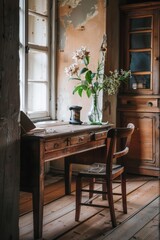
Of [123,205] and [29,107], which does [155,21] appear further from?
[123,205]

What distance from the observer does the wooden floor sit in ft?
10.6

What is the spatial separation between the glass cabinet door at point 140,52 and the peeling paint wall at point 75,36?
1.99 ft

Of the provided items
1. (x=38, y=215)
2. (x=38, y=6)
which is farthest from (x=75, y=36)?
(x=38, y=215)

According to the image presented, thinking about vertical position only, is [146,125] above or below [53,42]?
below

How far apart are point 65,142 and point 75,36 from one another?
2.21m

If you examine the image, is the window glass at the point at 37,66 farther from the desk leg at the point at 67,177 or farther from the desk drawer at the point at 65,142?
the desk drawer at the point at 65,142

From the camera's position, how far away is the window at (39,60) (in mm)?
4935

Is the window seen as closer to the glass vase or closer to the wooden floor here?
the glass vase

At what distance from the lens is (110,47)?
17.2 feet

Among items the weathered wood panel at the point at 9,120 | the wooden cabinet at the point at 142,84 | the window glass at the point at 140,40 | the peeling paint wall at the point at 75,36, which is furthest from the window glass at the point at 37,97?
the weathered wood panel at the point at 9,120

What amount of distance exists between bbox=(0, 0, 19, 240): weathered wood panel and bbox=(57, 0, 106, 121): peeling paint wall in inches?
95.0

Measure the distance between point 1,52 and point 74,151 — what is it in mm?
1374

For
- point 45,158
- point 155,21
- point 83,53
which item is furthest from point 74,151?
point 155,21

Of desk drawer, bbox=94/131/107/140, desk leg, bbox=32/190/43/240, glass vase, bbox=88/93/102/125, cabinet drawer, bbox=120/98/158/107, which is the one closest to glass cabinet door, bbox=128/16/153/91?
cabinet drawer, bbox=120/98/158/107
